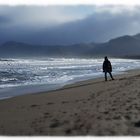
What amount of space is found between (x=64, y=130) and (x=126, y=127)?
1258mm

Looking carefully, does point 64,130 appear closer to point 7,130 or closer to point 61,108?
point 7,130

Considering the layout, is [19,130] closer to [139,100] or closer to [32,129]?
[32,129]

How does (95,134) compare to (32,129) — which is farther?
(32,129)

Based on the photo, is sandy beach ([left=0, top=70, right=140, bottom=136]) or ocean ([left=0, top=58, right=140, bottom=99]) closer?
sandy beach ([left=0, top=70, right=140, bottom=136])

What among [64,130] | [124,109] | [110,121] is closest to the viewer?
[64,130]

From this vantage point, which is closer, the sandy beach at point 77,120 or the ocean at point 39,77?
the sandy beach at point 77,120

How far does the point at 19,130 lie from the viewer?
7.18 meters

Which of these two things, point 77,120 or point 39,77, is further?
point 39,77

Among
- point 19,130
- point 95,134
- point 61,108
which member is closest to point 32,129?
point 19,130

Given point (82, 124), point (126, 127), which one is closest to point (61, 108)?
point (82, 124)

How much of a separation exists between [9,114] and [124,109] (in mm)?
3162

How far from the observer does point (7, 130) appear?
286 inches

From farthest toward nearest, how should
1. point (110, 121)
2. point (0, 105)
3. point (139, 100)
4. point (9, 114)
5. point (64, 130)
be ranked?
point (0, 105), point (139, 100), point (9, 114), point (110, 121), point (64, 130)

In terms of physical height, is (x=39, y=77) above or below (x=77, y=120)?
below
